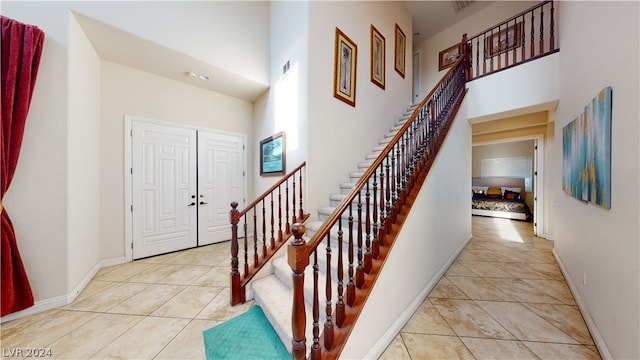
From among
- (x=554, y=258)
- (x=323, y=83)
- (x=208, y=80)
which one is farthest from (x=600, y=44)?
(x=208, y=80)

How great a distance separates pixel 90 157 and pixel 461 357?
4.19 metres

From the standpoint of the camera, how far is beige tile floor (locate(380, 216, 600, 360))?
146 cm

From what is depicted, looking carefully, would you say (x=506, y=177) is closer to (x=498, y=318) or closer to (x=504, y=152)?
(x=504, y=152)

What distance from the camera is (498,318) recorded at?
1789mm

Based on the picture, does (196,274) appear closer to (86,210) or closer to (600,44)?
(86,210)

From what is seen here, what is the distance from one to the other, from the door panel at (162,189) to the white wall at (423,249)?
326 centimetres

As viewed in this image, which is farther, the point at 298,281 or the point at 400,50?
the point at 400,50

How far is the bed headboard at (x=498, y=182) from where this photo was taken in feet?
21.8

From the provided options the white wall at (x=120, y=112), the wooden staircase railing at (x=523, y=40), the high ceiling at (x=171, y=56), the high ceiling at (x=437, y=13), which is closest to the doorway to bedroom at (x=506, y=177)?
the wooden staircase railing at (x=523, y=40)

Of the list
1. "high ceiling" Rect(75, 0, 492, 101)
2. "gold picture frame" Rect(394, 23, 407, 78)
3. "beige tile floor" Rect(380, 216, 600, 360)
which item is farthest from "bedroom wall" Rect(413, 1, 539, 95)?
"beige tile floor" Rect(380, 216, 600, 360)

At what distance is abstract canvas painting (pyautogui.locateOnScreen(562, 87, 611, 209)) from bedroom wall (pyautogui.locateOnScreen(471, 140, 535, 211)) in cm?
536

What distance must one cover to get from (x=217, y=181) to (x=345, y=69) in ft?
9.49

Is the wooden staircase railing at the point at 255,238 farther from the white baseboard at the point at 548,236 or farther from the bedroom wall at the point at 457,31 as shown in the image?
the white baseboard at the point at 548,236

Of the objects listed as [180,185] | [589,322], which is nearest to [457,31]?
[589,322]
